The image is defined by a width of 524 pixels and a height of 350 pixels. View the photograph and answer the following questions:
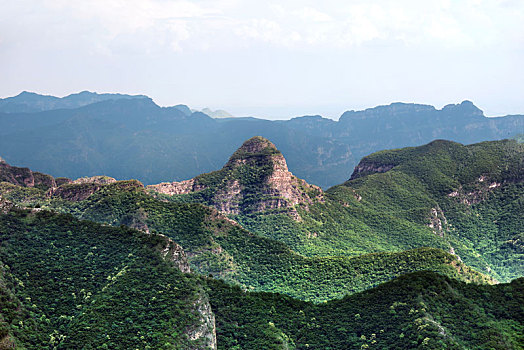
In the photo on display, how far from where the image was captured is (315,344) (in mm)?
71250

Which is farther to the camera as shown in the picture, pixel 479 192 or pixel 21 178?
pixel 479 192

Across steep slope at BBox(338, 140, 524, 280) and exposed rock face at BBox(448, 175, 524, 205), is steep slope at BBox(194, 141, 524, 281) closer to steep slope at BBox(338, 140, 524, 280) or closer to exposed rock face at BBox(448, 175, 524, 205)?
steep slope at BBox(338, 140, 524, 280)

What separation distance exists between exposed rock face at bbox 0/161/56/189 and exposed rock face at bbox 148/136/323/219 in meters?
36.5

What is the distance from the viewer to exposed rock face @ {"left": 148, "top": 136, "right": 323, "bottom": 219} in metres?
164

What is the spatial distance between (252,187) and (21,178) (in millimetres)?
76871

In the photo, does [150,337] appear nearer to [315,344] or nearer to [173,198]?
[315,344]

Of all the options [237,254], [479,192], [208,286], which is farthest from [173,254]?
[479,192]

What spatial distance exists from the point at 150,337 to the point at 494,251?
130977mm

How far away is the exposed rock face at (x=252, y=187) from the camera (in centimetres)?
16412

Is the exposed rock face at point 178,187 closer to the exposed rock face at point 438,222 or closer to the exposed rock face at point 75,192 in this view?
the exposed rock face at point 75,192

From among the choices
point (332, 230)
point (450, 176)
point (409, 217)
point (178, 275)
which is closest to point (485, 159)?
point (450, 176)

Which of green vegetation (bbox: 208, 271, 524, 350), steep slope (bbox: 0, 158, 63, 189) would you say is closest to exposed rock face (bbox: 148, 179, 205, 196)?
steep slope (bbox: 0, 158, 63, 189)

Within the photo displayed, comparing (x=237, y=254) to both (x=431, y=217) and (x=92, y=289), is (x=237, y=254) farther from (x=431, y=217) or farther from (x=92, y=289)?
(x=431, y=217)

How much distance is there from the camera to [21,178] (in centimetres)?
16200
